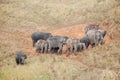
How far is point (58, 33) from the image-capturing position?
24391 mm

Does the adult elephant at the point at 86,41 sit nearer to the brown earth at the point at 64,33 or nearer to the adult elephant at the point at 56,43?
the adult elephant at the point at 56,43

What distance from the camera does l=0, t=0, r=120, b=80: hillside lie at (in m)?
15.0

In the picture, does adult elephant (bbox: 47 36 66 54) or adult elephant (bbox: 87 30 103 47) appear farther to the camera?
adult elephant (bbox: 87 30 103 47)

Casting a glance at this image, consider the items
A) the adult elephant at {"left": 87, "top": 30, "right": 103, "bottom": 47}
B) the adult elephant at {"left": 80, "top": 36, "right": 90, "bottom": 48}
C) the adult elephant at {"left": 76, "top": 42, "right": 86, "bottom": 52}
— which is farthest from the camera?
the adult elephant at {"left": 87, "top": 30, "right": 103, "bottom": 47}

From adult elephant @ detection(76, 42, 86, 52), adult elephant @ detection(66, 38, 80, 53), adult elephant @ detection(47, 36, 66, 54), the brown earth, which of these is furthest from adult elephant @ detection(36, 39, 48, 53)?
the brown earth

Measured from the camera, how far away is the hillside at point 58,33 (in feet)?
49.3

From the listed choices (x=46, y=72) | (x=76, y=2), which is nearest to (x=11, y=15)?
(x=76, y=2)

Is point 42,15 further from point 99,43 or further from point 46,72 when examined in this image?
point 46,72

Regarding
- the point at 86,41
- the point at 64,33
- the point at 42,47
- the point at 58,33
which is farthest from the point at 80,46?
the point at 58,33

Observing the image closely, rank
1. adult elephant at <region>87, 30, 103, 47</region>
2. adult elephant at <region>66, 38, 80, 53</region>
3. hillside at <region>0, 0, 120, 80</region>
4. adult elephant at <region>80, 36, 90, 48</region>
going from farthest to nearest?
adult elephant at <region>87, 30, 103, 47</region> → adult elephant at <region>80, 36, 90, 48</region> → adult elephant at <region>66, 38, 80, 53</region> → hillside at <region>0, 0, 120, 80</region>

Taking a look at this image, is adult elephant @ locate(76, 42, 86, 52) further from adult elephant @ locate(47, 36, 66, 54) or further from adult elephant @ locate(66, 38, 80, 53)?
adult elephant @ locate(47, 36, 66, 54)

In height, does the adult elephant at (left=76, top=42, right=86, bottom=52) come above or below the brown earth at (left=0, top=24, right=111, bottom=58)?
below

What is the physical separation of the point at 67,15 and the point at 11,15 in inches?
190

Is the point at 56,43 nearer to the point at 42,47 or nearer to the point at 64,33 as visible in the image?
the point at 42,47
